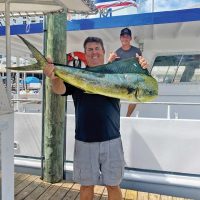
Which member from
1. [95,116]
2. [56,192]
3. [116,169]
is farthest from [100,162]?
[56,192]

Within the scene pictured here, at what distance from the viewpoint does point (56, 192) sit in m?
3.89

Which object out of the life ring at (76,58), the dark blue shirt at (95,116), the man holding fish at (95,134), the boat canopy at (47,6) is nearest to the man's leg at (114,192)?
the man holding fish at (95,134)

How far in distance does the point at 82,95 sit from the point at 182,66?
355 cm

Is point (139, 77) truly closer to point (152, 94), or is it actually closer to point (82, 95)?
point (152, 94)

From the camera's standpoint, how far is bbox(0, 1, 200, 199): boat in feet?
13.2

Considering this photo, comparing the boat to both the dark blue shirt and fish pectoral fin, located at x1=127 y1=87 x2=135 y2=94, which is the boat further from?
fish pectoral fin, located at x1=127 y1=87 x2=135 y2=94

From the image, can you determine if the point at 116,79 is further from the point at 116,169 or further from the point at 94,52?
the point at 116,169

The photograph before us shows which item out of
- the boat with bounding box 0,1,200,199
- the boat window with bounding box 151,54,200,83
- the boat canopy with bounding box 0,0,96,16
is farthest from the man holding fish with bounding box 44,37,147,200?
the boat window with bounding box 151,54,200,83

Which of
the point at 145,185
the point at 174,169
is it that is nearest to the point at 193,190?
the point at 174,169

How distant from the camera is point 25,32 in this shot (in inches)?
257

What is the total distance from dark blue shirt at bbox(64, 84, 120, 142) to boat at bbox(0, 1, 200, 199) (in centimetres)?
140

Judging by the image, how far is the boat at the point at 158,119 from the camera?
4031 millimetres

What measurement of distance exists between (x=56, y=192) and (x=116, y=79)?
2210mm

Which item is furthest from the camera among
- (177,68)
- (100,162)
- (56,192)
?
(177,68)
